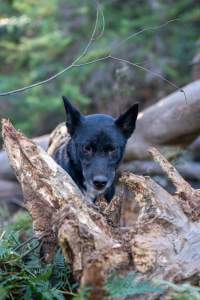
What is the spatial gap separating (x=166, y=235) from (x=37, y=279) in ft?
3.50

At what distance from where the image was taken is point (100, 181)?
281 inches

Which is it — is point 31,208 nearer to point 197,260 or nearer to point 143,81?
point 197,260

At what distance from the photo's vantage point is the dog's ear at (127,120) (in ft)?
24.4

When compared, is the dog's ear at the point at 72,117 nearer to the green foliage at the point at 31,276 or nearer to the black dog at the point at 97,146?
the black dog at the point at 97,146

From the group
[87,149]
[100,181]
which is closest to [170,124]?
[87,149]

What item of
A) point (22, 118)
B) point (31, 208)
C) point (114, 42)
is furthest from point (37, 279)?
point (22, 118)

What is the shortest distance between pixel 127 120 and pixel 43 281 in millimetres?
3012

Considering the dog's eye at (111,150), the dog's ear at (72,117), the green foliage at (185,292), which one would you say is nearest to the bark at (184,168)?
the dog's ear at (72,117)

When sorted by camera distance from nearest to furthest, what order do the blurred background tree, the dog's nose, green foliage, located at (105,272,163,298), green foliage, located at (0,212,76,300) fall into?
green foliage, located at (105,272,163,298)
green foliage, located at (0,212,76,300)
the dog's nose
the blurred background tree

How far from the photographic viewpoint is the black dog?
7.23 m

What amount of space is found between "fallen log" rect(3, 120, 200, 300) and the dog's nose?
55.5 inches

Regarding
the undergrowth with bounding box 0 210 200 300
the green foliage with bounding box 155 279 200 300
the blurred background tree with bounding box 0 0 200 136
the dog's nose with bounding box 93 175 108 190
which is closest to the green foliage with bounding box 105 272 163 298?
the undergrowth with bounding box 0 210 200 300

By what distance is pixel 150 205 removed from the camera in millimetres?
5086

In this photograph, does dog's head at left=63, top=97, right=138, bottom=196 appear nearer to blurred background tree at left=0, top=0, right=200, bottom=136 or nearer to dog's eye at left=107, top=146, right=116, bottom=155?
dog's eye at left=107, top=146, right=116, bottom=155
